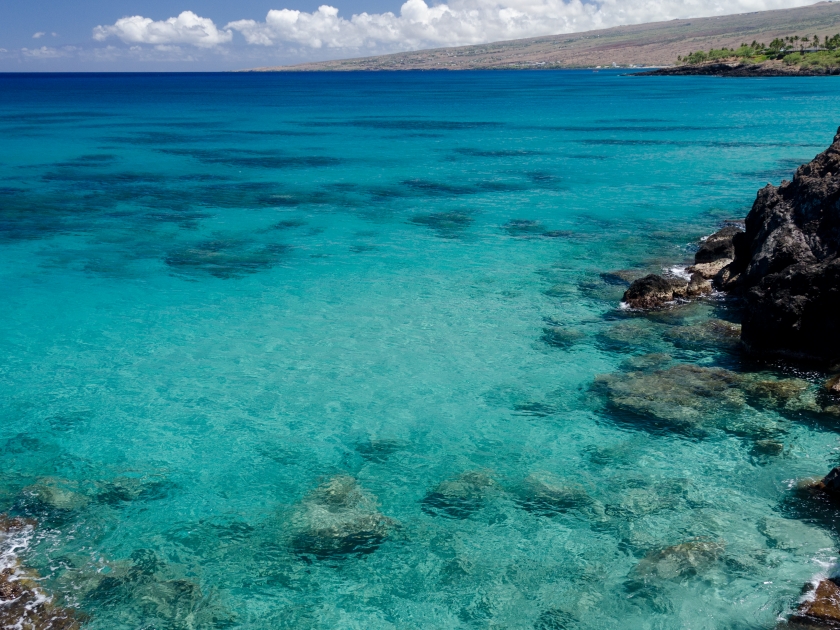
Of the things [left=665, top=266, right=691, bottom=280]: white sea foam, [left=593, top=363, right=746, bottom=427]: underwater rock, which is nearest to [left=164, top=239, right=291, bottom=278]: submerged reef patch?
[left=665, top=266, right=691, bottom=280]: white sea foam

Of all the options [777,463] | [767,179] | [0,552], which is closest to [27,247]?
[0,552]

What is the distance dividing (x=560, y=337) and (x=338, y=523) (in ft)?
31.9

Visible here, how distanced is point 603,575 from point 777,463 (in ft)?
16.2

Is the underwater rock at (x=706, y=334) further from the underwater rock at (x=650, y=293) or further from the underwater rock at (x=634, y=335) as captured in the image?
the underwater rock at (x=650, y=293)

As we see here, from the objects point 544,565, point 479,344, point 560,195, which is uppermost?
point 560,195

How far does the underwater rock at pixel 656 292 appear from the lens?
70.4ft

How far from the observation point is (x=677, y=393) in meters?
16.3

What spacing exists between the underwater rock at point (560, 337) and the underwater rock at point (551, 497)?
20.9ft

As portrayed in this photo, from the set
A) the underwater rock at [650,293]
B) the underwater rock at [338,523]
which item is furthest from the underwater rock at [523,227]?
the underwater rock at [338,523]

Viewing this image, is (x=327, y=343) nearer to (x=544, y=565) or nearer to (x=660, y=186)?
(x=544, y=565)

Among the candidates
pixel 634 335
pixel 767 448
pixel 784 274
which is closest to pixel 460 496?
pixel 767 448

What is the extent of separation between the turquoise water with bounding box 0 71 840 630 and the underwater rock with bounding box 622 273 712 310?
2.02 ft

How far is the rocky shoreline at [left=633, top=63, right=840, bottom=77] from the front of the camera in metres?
145

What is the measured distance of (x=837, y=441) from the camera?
1437 centimetres
